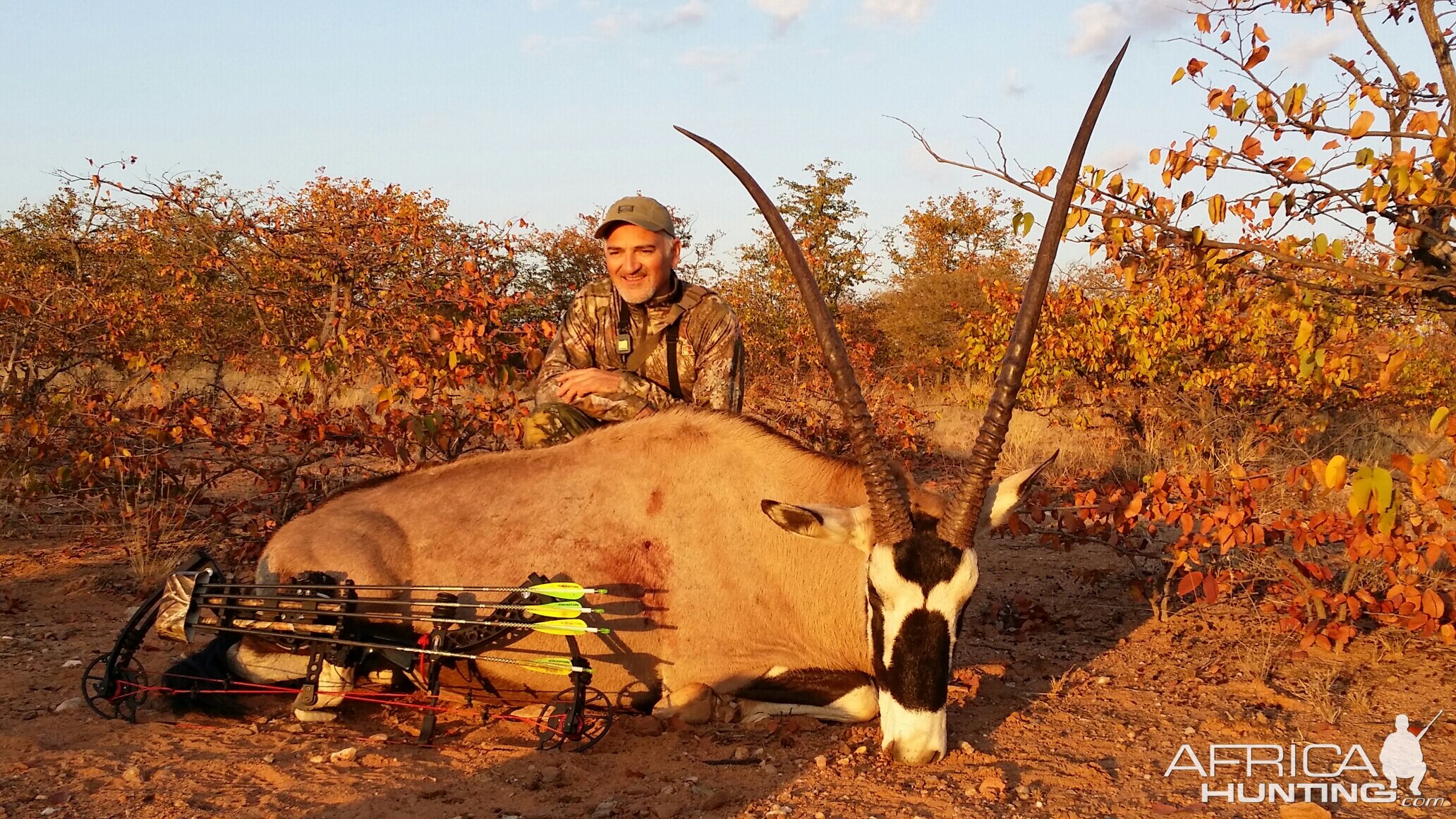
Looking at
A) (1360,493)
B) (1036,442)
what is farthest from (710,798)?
(1036,442)

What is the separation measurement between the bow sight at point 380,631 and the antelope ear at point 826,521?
88 centimetres

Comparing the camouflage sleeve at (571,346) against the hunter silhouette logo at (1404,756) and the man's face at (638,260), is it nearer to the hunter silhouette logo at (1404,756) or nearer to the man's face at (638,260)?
the man's face at (638,260)

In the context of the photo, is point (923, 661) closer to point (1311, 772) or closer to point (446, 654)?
point (1311, 772)

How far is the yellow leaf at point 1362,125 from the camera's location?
461 centimetres

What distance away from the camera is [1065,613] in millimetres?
7043

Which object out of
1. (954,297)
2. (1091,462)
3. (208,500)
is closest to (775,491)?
(208,500)

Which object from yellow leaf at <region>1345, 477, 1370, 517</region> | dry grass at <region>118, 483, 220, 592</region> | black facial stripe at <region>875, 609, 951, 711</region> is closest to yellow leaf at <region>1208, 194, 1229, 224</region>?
yellow leaf at <region>1345, 477, 1370, 517</region>

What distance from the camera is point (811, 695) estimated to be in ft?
16.1

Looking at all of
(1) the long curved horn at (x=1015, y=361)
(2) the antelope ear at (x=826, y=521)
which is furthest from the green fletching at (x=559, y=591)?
(1) the long curved horn at (x=1015, y=361)

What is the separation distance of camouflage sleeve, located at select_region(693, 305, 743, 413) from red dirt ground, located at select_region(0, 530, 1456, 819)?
81.5 inches

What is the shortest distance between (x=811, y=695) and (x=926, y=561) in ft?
3.40

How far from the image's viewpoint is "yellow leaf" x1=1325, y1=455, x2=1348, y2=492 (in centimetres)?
402

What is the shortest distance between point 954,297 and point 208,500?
19639 mm

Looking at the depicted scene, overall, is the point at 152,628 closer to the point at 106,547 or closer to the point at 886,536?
the point at 106,547
